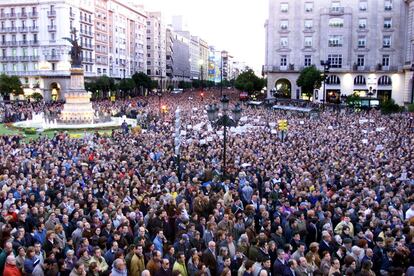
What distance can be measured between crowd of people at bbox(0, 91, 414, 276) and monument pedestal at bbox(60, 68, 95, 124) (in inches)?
811

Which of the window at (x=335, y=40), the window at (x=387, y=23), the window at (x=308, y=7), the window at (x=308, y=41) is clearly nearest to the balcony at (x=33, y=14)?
the window at (x=308, y=7)

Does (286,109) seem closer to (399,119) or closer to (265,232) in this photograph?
(399,119)

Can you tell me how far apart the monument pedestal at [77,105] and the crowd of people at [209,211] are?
811 inches

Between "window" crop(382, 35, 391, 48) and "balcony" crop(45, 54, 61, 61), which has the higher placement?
"window" crop(382, 35, 391, 48)

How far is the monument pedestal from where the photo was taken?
4606 cm

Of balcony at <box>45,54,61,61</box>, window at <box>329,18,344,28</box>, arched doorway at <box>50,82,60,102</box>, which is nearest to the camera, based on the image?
window at <box>329,18,344,28</box>

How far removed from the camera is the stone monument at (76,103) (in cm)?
4612

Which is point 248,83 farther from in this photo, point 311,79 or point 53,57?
point 53,57

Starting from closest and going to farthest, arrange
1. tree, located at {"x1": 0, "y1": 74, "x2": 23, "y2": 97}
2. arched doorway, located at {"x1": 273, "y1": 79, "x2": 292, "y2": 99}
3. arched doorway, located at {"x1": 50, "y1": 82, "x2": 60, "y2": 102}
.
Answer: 1. tree, located at {"x1": 0, "y1": 74, "x2": 23, "y2": 97}
2. arched doorway, located at {"x1": 273, "y1": 79, "x2": 292, "y2": 99}
3. arched doorway, located at {"x1": 50, "y1": 82, "x2": 60, "y2": 102}

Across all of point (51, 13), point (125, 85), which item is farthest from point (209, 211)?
point (125, 85)

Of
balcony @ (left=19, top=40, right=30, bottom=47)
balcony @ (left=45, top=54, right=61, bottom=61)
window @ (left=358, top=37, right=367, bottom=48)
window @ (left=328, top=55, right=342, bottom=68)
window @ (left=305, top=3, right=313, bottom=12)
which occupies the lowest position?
window @ (left=328, top=55, right=342, bottom=68)

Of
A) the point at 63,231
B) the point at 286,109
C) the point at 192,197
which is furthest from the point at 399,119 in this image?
the point at 63,231

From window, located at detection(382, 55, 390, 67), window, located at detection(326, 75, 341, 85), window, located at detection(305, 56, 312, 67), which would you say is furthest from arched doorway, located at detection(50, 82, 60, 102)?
window, located at detection(382, 55, 390, 67)

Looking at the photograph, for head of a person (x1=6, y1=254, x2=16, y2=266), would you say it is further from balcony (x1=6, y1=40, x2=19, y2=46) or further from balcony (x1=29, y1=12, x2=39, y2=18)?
balcony (x1=6, y1=40, x2=19, y2=46)
